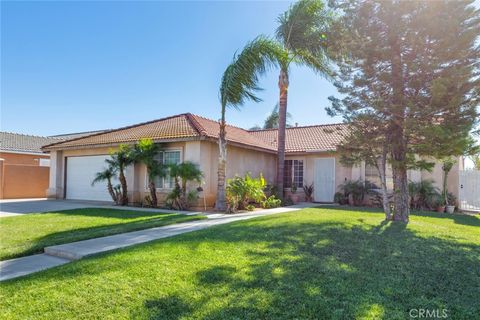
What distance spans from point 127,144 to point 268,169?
858cm

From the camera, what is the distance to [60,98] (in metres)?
18.7

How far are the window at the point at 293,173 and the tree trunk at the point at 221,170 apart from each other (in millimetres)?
6877

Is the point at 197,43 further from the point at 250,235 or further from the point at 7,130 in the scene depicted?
the point at 7,130

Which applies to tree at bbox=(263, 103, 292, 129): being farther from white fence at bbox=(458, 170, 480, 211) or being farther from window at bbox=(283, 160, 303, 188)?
white fence at bbox=(458, 170, 480, 211)

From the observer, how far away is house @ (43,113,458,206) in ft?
45.8

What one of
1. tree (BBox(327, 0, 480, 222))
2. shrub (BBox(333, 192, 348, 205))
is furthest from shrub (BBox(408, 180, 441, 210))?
tree (BBox(327, 0, 480, 222))

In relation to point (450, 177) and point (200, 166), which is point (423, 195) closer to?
point (450, 177)

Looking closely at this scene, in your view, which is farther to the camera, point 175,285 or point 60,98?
point 60,98

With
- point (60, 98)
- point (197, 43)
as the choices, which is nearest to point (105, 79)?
point (60, 98)

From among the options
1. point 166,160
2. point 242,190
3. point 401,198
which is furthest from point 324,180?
point 166,160

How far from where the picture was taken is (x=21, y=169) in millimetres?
20484

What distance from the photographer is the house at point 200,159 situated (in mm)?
13969

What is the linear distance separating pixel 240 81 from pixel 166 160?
18.2 ft

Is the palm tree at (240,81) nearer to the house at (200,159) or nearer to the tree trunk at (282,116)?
the house at (200,159)
